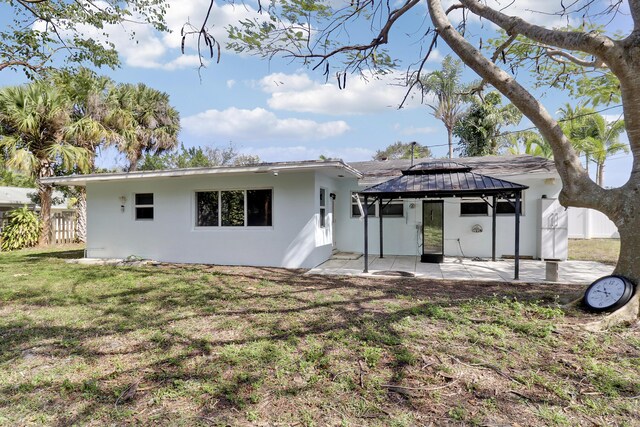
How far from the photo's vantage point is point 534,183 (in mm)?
10469

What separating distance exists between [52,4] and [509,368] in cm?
1148

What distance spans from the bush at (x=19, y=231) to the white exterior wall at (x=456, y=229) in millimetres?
13008

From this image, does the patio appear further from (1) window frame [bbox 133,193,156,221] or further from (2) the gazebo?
(1) window frame [bbox 133,193,156,221]

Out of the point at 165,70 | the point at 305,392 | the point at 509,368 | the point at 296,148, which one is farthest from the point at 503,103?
the point at 305,392

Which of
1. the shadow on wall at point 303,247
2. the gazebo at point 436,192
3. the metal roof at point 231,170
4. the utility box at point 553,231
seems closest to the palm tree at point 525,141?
the utility box at point 553,231

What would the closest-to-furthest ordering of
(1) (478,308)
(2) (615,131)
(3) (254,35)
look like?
(1) (478,308)
(3) (254,35)
(2) (615,131)

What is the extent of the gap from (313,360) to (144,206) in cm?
933

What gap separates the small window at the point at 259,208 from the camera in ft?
31.4

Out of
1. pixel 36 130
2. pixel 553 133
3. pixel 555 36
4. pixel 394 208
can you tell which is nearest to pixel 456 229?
pixel 394 208

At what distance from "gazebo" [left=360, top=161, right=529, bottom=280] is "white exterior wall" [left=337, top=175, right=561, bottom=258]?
53 cm

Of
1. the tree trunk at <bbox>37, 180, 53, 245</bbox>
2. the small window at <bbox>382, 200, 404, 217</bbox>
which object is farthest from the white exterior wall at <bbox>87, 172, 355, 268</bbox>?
the tree trunk at <bbox>37, 180, 53, 245</bbox>

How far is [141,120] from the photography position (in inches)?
640

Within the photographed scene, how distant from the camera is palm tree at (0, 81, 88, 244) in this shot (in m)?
12.6

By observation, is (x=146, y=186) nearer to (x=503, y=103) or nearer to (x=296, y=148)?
(x=503, y=103)
